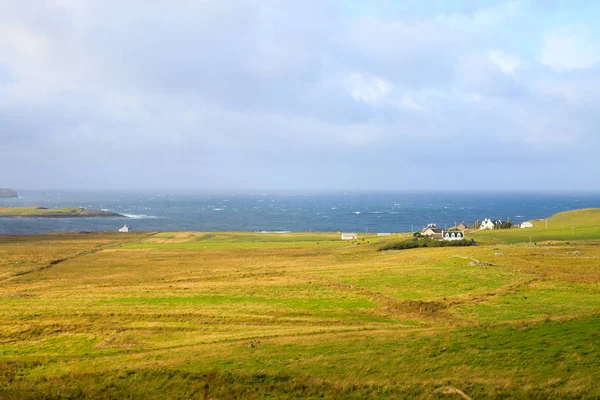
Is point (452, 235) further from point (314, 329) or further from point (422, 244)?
point (314, 329)

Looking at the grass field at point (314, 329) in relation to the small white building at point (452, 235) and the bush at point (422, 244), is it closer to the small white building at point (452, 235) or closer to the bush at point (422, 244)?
the bush at point (422, 244)

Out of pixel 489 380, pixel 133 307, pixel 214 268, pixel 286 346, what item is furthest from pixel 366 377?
pixel 214 268

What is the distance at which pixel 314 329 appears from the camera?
26922 mm

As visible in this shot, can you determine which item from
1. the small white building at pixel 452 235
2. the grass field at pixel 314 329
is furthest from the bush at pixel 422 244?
the grass field at pixel 314 329

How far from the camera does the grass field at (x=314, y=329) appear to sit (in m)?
16.9

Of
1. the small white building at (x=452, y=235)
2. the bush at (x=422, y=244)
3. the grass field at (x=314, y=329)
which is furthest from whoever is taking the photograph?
the small white building at (x=452, y=235)

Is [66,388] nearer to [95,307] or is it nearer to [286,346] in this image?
[286,346]

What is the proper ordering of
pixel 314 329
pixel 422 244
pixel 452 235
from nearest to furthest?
1. pixel 314 329
2. pixel 422 244
3. pixel 452 235

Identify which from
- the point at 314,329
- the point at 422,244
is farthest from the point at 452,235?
the point at 314,329

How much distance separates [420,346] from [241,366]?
8202 millimetres

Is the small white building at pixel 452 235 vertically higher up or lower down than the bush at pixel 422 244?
higher up

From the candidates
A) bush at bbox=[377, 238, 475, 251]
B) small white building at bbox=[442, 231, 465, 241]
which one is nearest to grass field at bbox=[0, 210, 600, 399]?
bush at bbox=[377, 238, 475, 251]

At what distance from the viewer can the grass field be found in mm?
16875

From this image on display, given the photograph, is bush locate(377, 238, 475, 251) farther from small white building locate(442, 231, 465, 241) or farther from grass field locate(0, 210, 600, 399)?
grass field locate(0, 210, 600, 399)
